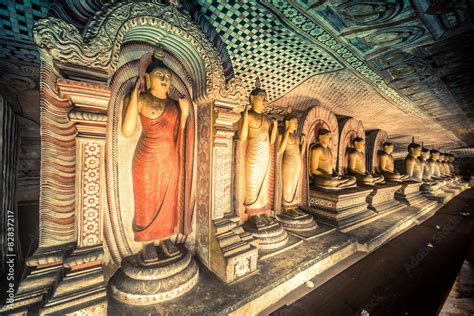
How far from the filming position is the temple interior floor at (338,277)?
1.92 meters

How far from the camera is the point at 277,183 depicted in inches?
153

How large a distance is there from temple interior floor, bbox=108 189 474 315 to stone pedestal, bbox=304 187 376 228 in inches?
11.8

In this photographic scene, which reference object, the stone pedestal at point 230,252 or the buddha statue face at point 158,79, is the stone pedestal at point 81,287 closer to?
the stone pedestal at point 230,252

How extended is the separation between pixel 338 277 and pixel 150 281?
2600 millimetres

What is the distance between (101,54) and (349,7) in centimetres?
263

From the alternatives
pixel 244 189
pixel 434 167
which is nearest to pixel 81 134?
pixel 244 189

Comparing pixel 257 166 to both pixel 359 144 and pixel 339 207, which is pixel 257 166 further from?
pixel 359 144

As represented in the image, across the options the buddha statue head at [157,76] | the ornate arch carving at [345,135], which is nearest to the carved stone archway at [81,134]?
the buddha statue head at [157,76]

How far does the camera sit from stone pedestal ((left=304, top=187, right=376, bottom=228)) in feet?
13.4

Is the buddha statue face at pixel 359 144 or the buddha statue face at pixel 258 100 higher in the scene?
the buddha statue face at pixel 258 100

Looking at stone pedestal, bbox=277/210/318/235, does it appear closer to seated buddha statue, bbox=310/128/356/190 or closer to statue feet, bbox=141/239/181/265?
seated buddha statue, bbox=310/128/356/190

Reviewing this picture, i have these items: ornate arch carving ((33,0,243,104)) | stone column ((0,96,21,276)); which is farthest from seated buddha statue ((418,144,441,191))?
A: stone column ((0,96,21,276))

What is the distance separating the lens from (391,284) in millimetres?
2508

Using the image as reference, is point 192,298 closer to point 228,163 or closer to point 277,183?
point 228,163
